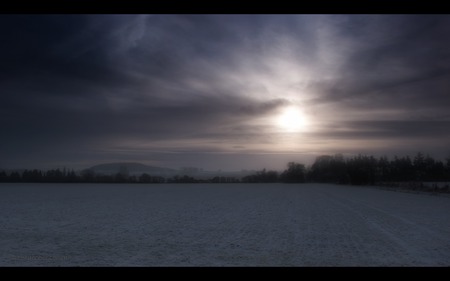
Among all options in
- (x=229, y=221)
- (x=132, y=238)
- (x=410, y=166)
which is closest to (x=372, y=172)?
(x=410, y=166)

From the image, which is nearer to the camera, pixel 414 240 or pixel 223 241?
pixel 223 241

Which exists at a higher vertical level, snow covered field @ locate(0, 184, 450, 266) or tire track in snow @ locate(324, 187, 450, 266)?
snow covered field @ locate(0, 184, 450, 266)

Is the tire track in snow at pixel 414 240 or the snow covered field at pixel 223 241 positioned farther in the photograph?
the tire track in snow at pixel 414 240

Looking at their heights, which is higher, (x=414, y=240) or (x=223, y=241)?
(x=223, y=241)

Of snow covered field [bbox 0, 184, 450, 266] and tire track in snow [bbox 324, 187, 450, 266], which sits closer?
snow covered field [bbox 0, 184, 450, 266]

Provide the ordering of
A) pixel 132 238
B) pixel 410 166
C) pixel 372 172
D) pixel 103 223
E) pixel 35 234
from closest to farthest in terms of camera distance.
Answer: pixel 132 238, pixel 35 234, pixel 103 223, pixel 372 172, pixel 410 166

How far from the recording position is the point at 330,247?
10820mm

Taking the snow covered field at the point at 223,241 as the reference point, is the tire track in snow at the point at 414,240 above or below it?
below

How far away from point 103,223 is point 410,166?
4228 inches
